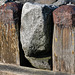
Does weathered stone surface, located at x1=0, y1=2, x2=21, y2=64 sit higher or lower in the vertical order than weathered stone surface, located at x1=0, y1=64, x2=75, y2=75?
higher

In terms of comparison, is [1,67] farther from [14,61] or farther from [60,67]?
[60,67]

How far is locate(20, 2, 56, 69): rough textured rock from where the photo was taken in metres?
1.26

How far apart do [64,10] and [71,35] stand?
19 cm

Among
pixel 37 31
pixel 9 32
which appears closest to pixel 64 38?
pixel 37 31

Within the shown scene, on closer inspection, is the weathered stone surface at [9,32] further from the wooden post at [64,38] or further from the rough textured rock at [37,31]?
the wooden post at [64,38]

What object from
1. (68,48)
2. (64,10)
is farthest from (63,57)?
(64,10)

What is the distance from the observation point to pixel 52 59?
139 cm

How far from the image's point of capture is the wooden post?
47.6 inches

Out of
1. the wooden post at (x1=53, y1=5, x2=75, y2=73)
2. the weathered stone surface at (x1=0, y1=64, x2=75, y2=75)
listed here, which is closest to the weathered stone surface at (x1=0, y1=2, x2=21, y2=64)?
the weathered stone surface at (x1=0, y1=64, x2=75, y2=75)

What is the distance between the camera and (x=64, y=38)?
4.07 feet

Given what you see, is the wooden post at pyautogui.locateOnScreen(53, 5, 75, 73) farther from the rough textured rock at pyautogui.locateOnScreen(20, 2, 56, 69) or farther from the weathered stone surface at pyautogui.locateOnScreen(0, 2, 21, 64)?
the weathered stone surface at pyautogui.locateOnScreen(0, 2, 21, 64)

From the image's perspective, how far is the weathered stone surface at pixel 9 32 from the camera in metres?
1.38

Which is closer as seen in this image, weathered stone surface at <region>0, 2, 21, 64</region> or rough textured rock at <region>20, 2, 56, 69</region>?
rough textured rock at <region>20, 2, 56, 69</region>

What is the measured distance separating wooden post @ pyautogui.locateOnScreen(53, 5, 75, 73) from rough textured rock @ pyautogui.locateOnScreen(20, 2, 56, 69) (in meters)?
0.06
